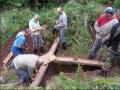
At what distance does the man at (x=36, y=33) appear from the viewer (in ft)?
43.8

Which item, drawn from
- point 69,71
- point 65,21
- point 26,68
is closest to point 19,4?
point 65,21

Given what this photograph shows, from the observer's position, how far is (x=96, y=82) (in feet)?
32.2

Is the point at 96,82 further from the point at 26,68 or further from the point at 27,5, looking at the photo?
the point at 27,5

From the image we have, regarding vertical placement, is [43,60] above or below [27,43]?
below

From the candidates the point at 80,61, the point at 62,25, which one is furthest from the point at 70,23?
the point at 80,61

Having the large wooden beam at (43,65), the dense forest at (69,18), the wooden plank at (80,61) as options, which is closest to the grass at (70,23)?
the dense forest at (69,18)

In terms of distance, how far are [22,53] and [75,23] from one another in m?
3.64

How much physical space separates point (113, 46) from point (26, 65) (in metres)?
2.71

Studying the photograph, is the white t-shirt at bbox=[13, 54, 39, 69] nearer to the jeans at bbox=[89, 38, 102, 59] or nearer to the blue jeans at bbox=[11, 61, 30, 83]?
the blue jeans at bbox=[11, 61, 30, 83]

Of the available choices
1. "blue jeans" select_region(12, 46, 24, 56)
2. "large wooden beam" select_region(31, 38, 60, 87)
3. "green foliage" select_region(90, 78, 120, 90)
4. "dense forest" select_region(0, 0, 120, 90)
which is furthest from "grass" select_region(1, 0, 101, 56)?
"green foliage" select_region(90, 78, 120, 90)

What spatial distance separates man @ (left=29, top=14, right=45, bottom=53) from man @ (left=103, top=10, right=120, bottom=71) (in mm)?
2689

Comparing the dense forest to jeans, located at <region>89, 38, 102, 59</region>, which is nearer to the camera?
jeans, located at <region>89, 38, 102, 59</region>

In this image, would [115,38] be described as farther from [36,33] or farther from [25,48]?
[36,33]

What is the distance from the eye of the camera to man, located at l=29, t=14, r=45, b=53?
43.8 ft
